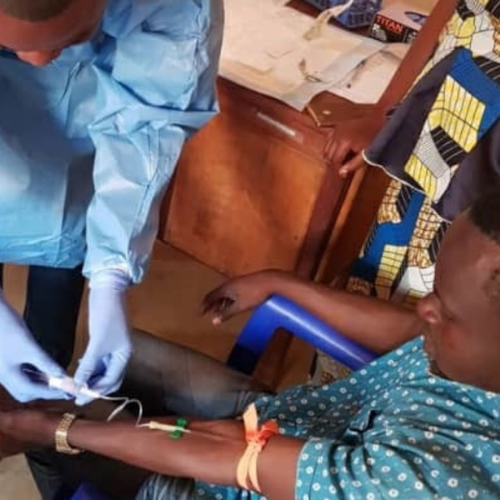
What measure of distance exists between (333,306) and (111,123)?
1.39 feet

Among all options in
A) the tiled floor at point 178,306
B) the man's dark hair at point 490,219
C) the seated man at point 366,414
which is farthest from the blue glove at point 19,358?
the tiled floor at point 178,306

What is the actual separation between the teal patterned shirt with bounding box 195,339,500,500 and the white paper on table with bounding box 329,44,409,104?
0.62 m

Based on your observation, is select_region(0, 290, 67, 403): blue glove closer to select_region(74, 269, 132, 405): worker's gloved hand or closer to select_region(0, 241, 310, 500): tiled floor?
select_region(74, 269, 132, 405): worker's gloved hand

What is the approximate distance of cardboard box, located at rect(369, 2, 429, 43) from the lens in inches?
70.1

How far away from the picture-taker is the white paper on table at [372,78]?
5.45 feet

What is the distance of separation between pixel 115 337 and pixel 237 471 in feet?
0.91

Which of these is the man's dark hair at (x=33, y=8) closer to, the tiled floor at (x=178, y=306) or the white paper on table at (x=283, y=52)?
the white paper on table at (x=283, y=52)

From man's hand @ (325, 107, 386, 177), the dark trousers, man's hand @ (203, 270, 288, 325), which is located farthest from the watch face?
the dark trousers

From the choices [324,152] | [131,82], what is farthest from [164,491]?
[324,152]

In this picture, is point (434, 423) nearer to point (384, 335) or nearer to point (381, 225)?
point (384, 335)

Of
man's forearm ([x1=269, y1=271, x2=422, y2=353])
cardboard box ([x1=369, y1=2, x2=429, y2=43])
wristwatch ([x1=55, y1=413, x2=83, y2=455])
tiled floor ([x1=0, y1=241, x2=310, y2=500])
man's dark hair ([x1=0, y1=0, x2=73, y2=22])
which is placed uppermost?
man's dark hair ([x1=0, y1=0, x2=73, y2=22])

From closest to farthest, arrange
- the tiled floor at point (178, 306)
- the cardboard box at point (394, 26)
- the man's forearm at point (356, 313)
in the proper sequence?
the man's forearm at point (356, 313)
the cardboard box at point (394, 26)
the tiled floor at point (178, 306)

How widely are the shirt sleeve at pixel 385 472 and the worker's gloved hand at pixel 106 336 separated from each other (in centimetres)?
33

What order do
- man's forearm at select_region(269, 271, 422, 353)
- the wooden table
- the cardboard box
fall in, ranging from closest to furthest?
man's forearm at select_region(269, 271, 422, 353) → the wooden table → the cardboard box
